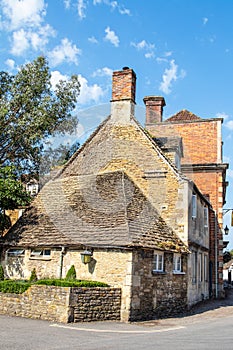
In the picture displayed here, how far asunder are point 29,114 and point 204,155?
488 inches

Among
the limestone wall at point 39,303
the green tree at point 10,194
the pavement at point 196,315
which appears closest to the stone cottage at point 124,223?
the pavement at point 196,315

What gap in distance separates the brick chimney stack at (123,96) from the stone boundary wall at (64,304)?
11031 mm

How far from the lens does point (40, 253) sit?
1764 cm

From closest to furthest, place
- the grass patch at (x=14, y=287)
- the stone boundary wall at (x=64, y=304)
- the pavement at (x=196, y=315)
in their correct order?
the stone boundary wall at (x=64, y=304) < the grass patch at (x=14, y=287) < the pavement at (x=196, y=315)

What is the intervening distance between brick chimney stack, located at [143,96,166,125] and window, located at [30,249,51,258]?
1614 cm

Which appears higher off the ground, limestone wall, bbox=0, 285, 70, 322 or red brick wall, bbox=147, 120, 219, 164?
red brick wall, bbox=147, 120, 219, 164

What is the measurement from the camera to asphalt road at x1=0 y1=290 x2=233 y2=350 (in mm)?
9797

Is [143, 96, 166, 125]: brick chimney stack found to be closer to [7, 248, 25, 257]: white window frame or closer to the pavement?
the pavement

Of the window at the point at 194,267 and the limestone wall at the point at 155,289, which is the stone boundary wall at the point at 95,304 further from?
the window at the point at 194,267

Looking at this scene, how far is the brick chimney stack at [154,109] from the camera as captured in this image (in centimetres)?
3083

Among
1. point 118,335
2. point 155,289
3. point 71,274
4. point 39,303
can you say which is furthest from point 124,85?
point 118,335

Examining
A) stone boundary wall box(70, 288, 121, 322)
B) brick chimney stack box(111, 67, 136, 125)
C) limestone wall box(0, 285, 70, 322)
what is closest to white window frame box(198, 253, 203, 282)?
brick chimney stack box(111, 67, 136, 125)

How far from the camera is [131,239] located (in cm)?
1564

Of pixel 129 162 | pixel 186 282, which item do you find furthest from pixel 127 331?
pixel 129 162
